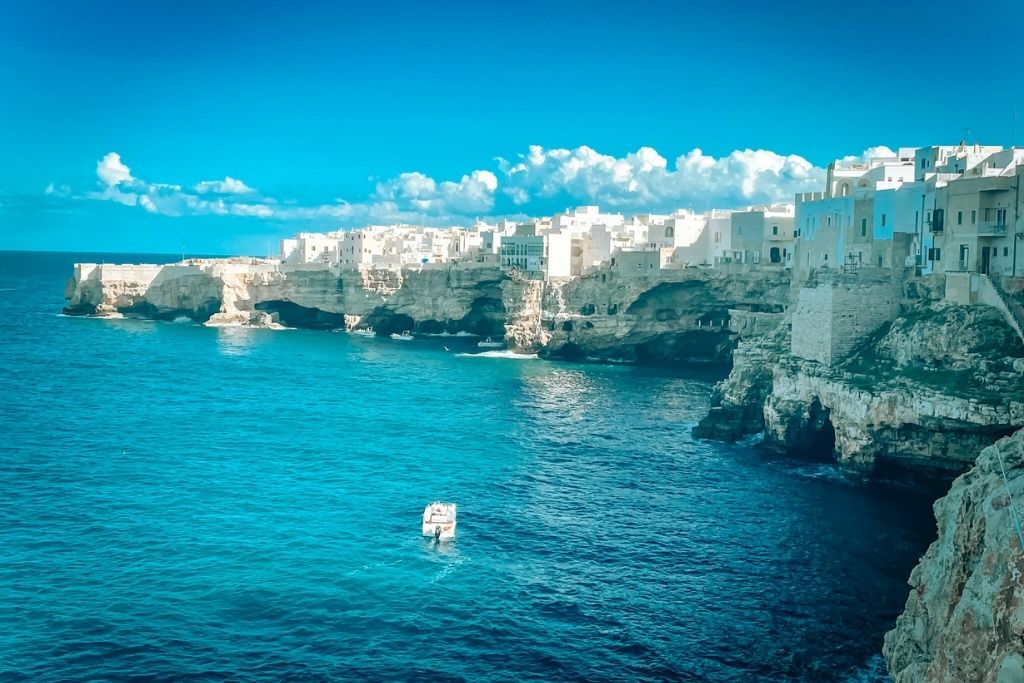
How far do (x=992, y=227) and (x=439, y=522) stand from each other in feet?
102

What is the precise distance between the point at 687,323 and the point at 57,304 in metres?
104

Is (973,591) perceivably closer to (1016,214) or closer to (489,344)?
(1016,214)

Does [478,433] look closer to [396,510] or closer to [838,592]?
[396,510]

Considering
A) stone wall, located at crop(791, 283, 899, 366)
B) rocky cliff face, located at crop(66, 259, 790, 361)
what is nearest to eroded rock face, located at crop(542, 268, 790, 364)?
rocky cliff face, located at crop(66, 259, 790, 361)

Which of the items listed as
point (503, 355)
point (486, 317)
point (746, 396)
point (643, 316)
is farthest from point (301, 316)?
point (746, 396)

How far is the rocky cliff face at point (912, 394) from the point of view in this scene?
41.3 meters

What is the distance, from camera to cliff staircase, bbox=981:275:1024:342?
4281 cm

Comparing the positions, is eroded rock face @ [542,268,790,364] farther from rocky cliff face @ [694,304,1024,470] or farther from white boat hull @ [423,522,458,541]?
white boat hull @ [423,522,458,541]

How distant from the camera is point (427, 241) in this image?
420 feet

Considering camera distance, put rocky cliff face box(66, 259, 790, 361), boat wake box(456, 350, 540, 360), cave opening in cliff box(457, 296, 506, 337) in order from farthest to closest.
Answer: cave opening in cliff box(457, 296, 506, 337)
boat wake box(456, 350, 540, 360)
rocky cliff face box(66, 259, 790, 361)

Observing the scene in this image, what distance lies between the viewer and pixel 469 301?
10612 cm

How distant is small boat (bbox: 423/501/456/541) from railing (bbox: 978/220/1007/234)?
29.8m

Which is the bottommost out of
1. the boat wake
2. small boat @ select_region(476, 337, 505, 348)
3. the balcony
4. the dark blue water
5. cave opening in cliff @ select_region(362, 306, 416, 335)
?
the dark blue water

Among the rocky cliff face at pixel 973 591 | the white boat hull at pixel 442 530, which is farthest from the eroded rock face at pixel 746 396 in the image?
the rocky cliff face at pixel 973 591
